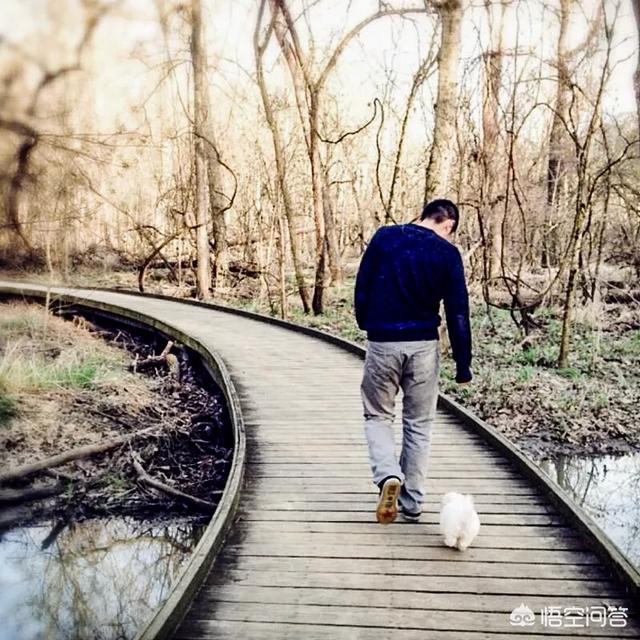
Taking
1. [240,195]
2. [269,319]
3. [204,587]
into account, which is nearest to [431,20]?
[269,319]

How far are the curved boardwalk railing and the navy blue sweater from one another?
1.06 metres

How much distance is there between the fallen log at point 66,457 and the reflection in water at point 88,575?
1.78 ft

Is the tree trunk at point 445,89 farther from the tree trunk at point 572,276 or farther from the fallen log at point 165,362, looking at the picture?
the fallen log at point 165,362

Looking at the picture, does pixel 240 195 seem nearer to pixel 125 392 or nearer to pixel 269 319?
pixel 269 319

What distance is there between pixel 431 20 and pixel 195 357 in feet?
21.3

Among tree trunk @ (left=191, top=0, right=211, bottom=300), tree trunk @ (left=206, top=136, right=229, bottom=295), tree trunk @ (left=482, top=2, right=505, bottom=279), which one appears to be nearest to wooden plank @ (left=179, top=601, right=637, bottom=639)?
tree trunk @ (left=482, top=2, right=505, bottom=279)

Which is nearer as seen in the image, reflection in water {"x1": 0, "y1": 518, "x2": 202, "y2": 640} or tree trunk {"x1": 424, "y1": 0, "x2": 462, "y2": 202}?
reflection in water {"x1": 0, "y1": 518, "x2": 202, "y2": 640}

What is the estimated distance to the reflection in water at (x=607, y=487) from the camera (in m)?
Answer: 5.96

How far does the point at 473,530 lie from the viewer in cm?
358

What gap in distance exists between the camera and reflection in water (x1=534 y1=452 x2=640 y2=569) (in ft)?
19.6

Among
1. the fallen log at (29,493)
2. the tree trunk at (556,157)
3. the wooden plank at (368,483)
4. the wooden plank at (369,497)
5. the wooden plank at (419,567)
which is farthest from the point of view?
the tree trunk at (556,157)

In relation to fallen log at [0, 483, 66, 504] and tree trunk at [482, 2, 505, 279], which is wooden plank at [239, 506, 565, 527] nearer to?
fallen log at [0, 483, 66, 504]

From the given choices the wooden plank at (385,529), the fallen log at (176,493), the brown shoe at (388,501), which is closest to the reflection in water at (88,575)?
the fallen log at (176,493)

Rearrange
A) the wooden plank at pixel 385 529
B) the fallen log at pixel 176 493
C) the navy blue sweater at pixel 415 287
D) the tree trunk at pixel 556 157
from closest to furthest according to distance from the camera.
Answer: the navy blue sweater at pixel 415 287 < the wooden plank at pixel 385 529 < the fallen log at pixel 176 493 < the tree trunk at pixel 556 157
